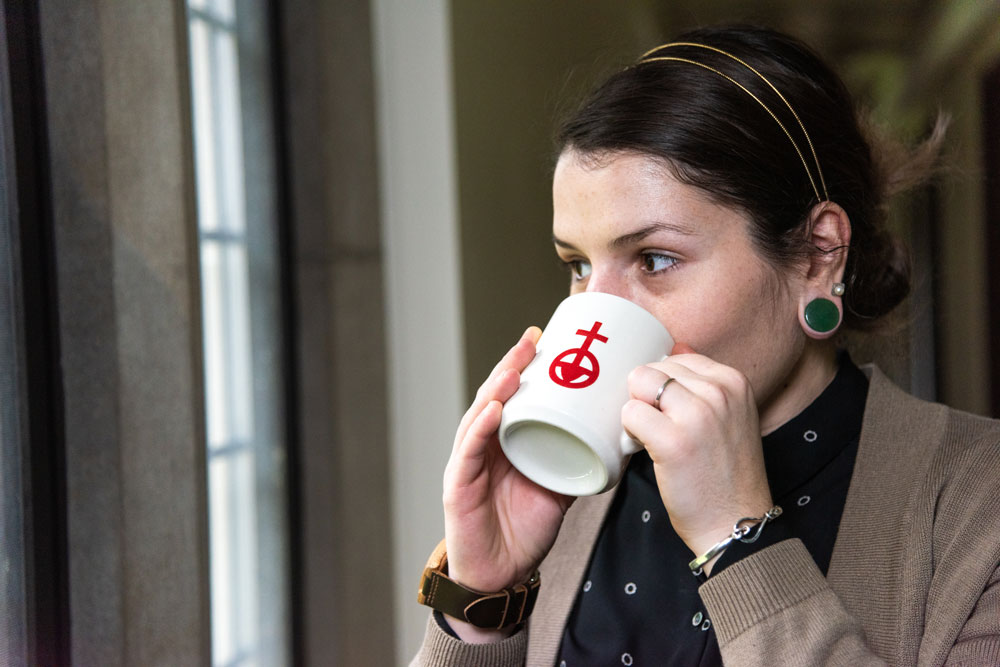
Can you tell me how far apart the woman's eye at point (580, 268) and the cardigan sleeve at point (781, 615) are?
43 cm

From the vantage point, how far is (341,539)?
6.48 feet

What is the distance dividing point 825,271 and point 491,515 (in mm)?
526

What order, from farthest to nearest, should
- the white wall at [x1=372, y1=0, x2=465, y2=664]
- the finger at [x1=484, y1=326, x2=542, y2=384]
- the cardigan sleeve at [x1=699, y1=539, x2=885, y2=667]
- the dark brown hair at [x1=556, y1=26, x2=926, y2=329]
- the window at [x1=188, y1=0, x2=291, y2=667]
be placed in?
the white wall at [x1=372, y1=0, x2=465, y2=664] → the window at [x1=188, y1=0, x2=291, y2=667] → the dark brown hair at [x1=556, y1=26, x2=926, y2=329] → the finger at [x1=484, y1=326, x2=542, y2=384] → the cardigan sleeve at [x1=699, y1=539, x2=885, y2=667]

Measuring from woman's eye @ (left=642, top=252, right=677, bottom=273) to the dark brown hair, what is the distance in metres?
0.09

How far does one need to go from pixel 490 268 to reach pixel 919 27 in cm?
172

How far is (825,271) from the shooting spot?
1.07m

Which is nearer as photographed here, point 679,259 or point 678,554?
point 679,259

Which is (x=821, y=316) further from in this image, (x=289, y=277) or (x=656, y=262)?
(x=289, y=277)

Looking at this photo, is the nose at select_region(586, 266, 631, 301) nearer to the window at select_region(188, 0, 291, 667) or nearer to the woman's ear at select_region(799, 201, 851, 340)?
the woman's ear at select_region(799, 201, 851, 340)

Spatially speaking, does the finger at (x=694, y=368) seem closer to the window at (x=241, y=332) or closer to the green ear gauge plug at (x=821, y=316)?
the green ear gauge plug at (x=821, y=316)

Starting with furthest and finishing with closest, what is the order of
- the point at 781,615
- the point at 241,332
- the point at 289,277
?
the point at 289,277
the point at 241,332
the point at 781,615

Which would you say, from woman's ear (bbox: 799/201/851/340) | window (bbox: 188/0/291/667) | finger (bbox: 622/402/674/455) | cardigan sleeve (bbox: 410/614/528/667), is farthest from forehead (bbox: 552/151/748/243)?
window (bbox: 188/0/291/667)

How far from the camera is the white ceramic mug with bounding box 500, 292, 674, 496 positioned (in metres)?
0.80

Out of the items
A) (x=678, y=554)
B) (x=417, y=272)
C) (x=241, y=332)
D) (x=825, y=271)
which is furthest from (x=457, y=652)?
(x=417, y=272)
